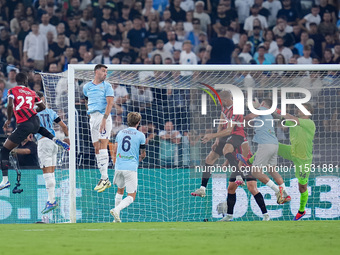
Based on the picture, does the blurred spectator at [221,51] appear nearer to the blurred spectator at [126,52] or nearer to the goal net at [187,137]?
the blurred spectator at [126,52]

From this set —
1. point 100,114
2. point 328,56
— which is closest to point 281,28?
point 328,56

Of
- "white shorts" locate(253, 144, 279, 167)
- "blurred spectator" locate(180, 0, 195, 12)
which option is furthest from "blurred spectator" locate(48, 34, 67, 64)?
"white shorts" locate(253, 144, 279, 167)

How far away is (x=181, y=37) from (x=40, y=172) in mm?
6120

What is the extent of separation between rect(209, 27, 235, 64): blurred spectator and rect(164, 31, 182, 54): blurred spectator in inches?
32.5

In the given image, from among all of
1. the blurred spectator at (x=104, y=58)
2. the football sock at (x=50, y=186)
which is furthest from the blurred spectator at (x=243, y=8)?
the football sock at (x=50, y=186)

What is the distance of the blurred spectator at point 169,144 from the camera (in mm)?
11445

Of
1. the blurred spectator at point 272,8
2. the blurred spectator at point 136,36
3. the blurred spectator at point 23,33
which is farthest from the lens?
the blurred spectator at point 272,8

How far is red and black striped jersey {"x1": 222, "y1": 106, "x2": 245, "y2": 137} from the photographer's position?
1116cm

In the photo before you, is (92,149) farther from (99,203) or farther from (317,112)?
(317,112)

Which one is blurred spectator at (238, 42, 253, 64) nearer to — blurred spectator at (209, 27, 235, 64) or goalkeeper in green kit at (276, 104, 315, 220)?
blurred spectator at (209, 27, 235, 64)

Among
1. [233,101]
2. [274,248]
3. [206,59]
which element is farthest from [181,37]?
[274,248]

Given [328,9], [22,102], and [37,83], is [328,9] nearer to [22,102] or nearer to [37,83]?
[37,83]

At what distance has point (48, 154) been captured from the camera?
36.5 feet

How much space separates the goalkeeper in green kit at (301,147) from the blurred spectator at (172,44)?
554 cm
